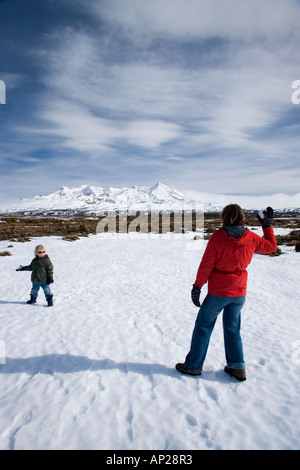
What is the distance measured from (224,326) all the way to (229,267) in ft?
2.58

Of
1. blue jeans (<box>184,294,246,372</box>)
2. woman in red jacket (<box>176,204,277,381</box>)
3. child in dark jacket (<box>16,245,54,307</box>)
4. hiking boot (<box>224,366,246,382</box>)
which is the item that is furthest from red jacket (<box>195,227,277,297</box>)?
child in dark jacket (<box>16,245,54,307</box>)

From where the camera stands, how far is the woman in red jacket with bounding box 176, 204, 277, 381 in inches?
107

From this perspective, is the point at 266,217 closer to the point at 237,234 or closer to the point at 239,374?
the point at 237,234

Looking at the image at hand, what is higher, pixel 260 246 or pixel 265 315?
pixel 260 246

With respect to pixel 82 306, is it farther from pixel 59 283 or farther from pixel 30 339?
pixel 59 283

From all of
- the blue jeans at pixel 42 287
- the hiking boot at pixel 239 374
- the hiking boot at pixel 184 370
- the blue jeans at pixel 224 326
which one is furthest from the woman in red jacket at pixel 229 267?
the blue jeans at pixel 42 287

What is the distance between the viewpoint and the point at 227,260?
2.74 meters

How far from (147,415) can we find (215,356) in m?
1.61

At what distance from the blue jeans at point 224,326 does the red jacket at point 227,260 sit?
4.3 inches

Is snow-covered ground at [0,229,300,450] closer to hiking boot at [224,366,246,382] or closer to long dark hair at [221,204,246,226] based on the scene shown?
hiking boot at [224,366,246,382]

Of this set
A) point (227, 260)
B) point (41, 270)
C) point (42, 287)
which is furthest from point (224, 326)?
point (42, 287)

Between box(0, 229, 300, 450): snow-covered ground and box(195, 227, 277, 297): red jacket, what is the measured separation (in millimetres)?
1353
